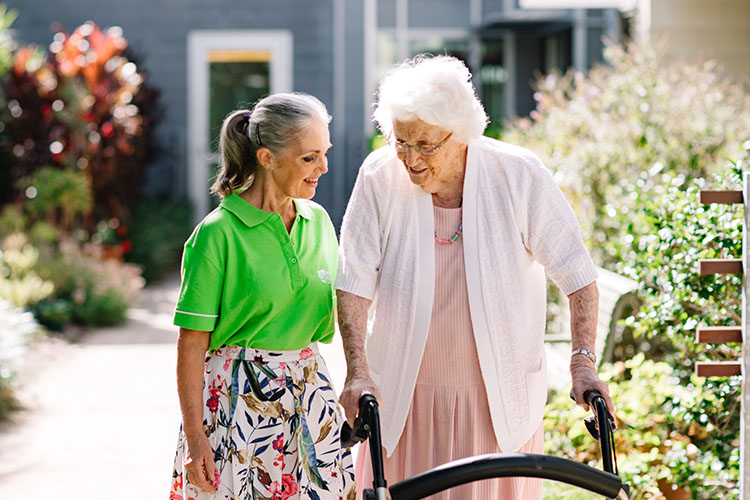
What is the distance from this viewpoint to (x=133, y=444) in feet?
17.5

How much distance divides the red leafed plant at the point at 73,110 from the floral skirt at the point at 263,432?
8.43m

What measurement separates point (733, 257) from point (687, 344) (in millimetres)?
540

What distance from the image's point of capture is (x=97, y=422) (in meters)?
5.75

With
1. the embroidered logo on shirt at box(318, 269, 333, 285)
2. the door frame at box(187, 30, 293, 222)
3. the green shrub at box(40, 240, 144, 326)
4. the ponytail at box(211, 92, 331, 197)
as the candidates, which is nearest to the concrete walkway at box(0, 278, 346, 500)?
the green shrub at box(40, 240, 144, 326)

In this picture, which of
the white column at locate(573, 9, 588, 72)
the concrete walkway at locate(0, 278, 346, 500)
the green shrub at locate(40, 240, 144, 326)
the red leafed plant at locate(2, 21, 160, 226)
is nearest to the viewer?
the concrete walkway at locate(0, 278, 346, 500)

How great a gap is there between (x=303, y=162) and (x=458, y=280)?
50cm

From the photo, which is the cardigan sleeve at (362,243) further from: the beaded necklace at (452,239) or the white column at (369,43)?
the white column at (369,43)

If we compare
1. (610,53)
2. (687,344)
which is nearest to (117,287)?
(610,53)

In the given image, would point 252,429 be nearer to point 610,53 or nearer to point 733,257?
point 733,257

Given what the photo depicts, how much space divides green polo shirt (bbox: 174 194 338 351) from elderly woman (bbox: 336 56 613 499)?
10 centimetres

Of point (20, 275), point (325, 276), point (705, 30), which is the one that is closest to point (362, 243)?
point (325, 276)

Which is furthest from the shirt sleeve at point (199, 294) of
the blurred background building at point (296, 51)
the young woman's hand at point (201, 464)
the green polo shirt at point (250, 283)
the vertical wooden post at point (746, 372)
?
the blurred background building at point (296, 51)

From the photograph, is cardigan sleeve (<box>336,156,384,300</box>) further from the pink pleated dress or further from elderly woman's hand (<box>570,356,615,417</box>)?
elderly woman's hand (<box>570,356,615,417</box>)

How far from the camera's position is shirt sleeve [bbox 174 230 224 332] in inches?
95.9
